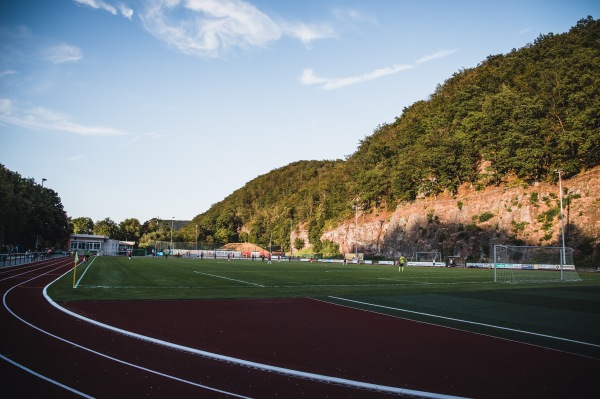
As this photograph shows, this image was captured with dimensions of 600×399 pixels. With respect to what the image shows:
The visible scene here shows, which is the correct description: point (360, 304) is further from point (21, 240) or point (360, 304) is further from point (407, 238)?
point (21, 240)

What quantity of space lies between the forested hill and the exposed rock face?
2638mm

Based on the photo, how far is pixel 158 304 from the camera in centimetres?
1512

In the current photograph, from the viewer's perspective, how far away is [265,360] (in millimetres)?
7734

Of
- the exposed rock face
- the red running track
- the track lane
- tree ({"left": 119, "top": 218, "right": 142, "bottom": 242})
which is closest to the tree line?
the exposed rock face

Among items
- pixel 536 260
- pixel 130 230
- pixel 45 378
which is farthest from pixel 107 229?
pixel 45 378

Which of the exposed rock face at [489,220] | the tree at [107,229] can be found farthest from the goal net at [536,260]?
the tree at [107,229]

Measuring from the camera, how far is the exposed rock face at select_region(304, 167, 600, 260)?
53625 millimetres

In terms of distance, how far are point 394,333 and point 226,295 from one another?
9.81m

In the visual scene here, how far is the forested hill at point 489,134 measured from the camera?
60.8m

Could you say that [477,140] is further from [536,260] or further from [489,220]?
[536,260]

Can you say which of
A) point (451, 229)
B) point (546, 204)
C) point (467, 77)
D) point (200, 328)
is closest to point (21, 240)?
point (451, 229)

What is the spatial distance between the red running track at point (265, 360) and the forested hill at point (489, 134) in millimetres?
58386

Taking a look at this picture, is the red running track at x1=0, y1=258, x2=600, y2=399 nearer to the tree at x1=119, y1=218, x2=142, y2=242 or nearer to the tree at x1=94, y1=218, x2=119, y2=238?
the tree at x1=94, y1=218, x2=119, y2=238

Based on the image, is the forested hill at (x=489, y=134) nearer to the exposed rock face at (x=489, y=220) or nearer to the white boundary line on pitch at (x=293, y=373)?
the exposed rock face at (x=489, y=220)
